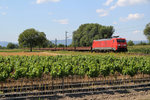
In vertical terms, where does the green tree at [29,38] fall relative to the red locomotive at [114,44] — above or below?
above

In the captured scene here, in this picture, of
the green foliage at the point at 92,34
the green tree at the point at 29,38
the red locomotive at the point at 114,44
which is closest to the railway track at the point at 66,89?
the red locomotive at the point at 114,44

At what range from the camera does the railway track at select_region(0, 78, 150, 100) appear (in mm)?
9953

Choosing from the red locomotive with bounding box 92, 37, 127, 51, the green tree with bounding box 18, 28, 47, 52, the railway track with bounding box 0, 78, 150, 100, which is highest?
the green tree with bounding box 18, 28, 47, 52

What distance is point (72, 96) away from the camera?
1024cm

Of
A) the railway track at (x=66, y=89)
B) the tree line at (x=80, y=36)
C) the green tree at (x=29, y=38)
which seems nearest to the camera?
the railway track at (x=66, y=89)

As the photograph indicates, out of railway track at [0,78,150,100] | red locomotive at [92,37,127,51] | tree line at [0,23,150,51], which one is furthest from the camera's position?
tree line at [0,23,150,51]

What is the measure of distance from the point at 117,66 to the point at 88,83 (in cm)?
290

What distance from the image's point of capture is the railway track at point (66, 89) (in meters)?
9.95

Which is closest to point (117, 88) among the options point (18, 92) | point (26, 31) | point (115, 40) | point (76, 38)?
point (18, 92)

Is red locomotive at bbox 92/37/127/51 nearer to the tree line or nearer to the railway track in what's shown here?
the railway track

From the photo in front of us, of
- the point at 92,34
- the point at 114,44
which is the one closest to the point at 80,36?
the point at 92,34

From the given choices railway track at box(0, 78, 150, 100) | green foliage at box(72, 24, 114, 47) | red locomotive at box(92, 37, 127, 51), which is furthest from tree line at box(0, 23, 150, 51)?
railway track at box(0, 78, 150, 100)

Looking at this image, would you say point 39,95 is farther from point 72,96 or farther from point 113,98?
point 113,98

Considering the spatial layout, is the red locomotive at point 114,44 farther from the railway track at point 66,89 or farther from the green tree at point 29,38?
the green tree at point 29,38
